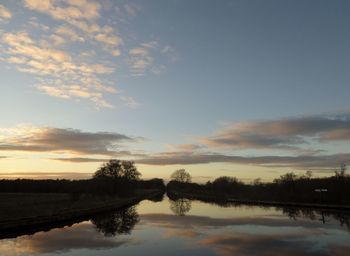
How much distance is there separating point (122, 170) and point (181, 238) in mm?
78426

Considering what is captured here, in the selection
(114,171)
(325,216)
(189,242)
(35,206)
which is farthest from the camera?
(114,171)

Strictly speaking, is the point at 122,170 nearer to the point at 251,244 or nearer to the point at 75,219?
the point at 75,219

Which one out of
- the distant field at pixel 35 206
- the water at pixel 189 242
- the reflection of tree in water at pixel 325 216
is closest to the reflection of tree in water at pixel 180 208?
the distant field at pixel 35 206

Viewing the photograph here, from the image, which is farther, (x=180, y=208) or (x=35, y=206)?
(x=180, y=208)

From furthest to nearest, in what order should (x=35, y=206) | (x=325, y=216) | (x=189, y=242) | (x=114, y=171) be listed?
(x=114, y=171) < (x=35, y=206) < (x=325, y=216) < (x=189, y=242)

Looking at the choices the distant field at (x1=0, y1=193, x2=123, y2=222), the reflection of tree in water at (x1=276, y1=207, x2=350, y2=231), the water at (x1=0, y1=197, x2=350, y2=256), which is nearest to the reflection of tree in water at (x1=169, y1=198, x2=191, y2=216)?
the distant field at (x1=0, y1=193, x2=123, y2=222)

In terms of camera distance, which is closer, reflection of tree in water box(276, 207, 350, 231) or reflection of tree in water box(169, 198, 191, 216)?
reflection of tree in water box(276, 207, 350, 231)

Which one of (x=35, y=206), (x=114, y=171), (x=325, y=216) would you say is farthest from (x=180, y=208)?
(x=114, y=171)

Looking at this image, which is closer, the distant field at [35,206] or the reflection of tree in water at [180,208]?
the distant field at [35,206]

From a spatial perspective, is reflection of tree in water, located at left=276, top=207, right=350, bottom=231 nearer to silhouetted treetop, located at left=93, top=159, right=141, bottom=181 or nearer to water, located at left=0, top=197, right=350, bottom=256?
water, located at left=0, top=197, right=350, bottom=256

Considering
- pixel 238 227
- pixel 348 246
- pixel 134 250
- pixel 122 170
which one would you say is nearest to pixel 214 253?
pixel 134 250

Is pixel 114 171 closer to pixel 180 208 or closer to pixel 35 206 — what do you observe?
pixel 180 208

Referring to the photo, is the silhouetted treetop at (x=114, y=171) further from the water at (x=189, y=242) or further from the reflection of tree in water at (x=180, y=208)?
the water at (x=189, y=242)

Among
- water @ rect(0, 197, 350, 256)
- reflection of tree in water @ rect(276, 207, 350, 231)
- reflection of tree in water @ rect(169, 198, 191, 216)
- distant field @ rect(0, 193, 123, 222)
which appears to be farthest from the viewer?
reflection of tree in water @ rect(169, 198, 191, 216)
